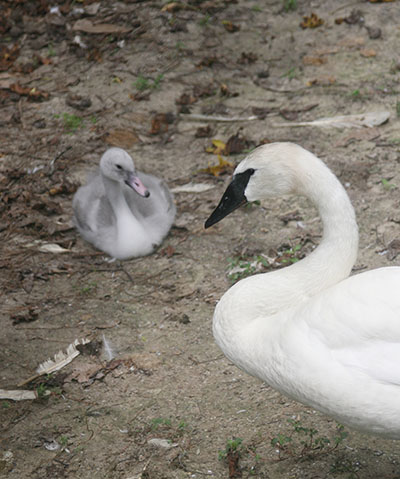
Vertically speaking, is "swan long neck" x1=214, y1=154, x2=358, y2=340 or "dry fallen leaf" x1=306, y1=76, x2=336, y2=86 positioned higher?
"swan long neck" x1=214, y1=154, x2=358, y2=340

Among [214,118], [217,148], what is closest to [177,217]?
[217,148]

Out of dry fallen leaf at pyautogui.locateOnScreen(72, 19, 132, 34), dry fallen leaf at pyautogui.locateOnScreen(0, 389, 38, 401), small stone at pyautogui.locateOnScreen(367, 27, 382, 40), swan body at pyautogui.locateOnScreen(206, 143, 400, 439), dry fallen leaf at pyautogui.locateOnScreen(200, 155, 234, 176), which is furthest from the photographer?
dry fallen leaf at pyautogui.locateOnScreen(72, 19, 132, 34)

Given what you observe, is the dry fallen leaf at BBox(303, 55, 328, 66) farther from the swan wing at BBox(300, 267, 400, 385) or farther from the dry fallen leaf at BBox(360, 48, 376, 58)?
the swan wing at BBox(300, 267, 400, 385)

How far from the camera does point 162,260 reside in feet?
16.3

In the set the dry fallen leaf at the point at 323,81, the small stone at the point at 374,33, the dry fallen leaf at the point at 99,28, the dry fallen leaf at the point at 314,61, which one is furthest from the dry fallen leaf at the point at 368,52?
the dry fallen leaf at the point at 99,28

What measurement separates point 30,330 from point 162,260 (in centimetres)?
111

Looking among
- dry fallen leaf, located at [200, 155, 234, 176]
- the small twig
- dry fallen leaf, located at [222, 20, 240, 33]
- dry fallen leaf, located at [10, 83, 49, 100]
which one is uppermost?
dry fallen leaf, located at [222, 20, 240, 33]

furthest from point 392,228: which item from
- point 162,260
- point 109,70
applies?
point 109,70

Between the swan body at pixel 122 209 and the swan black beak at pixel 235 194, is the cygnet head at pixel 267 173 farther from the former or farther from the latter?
the swan body at pixel 122 209

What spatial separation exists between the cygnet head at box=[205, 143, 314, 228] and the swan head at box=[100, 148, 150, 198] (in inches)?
70.7

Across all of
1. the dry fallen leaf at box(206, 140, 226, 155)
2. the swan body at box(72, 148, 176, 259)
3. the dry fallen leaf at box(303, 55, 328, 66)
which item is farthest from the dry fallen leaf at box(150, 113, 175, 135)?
the dry fallen leaf at box(303, 55, 328, 66)

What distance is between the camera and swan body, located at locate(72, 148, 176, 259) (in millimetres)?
4980

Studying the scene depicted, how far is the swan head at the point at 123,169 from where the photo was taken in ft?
16.2

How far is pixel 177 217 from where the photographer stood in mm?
5363
